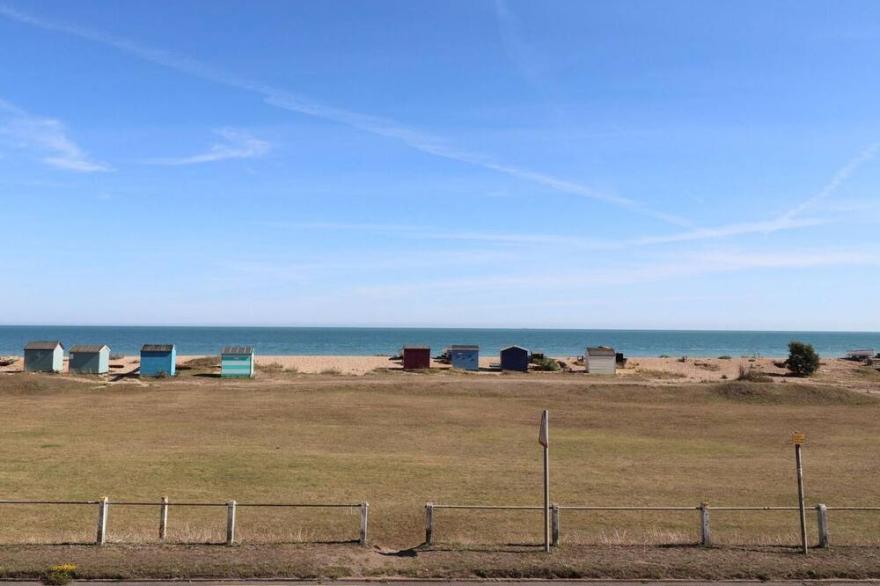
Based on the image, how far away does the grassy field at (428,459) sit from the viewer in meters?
19.5

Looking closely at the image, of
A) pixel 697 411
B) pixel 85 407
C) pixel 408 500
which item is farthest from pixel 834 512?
pixel 85 407

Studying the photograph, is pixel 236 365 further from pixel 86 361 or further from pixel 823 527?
pixel 823 527

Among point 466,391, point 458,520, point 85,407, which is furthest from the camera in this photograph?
point 466,391

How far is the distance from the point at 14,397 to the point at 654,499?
160 ft

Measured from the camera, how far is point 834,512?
21.2 metres

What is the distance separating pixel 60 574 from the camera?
1353cm

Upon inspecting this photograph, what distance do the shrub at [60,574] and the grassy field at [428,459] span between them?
2.48m

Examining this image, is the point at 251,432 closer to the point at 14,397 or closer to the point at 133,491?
the point at 133,491

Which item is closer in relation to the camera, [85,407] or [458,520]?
[458,520]

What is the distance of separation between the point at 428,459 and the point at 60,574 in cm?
1783

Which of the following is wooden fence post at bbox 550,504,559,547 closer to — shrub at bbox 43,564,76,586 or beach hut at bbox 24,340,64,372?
shrub at bbox 43,564,76,586

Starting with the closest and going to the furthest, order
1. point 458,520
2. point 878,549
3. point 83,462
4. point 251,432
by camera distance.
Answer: point 878,549 < point 458,520 < point 83,462 < point 251,432

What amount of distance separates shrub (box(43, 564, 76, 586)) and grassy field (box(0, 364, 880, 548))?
2.48 metres

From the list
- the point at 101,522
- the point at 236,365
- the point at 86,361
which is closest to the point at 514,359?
the point at 236,365
